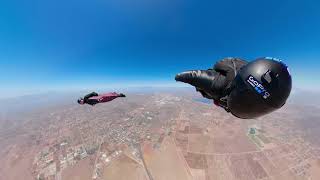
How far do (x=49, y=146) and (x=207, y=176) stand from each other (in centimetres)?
5337

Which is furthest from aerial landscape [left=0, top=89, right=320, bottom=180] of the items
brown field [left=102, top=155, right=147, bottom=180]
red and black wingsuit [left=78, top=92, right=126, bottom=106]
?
red and black wingsuit [left=78, top=92, right=126, bottom=106]

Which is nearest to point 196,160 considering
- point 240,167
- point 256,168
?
point 240,167

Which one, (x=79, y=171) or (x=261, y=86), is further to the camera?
(x=79, y=171)

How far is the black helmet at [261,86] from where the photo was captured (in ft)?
5.45

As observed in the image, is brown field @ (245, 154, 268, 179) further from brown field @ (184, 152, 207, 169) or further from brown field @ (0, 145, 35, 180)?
brown field @ (0, 145, 35, 180)

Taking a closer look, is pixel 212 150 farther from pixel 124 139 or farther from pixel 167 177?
pixel 124 139

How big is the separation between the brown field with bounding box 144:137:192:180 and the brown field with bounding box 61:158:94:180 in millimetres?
13118

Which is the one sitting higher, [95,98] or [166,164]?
[95,98]

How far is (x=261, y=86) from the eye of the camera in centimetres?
172

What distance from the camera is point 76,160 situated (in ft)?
124

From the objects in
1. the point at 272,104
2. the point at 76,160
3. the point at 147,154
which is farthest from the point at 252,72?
the point at 76,160

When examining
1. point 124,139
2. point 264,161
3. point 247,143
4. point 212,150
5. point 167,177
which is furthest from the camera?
point 124,139

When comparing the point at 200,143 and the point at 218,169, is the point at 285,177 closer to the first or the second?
the point at 218,169

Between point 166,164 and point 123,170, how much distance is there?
918 centimetres
